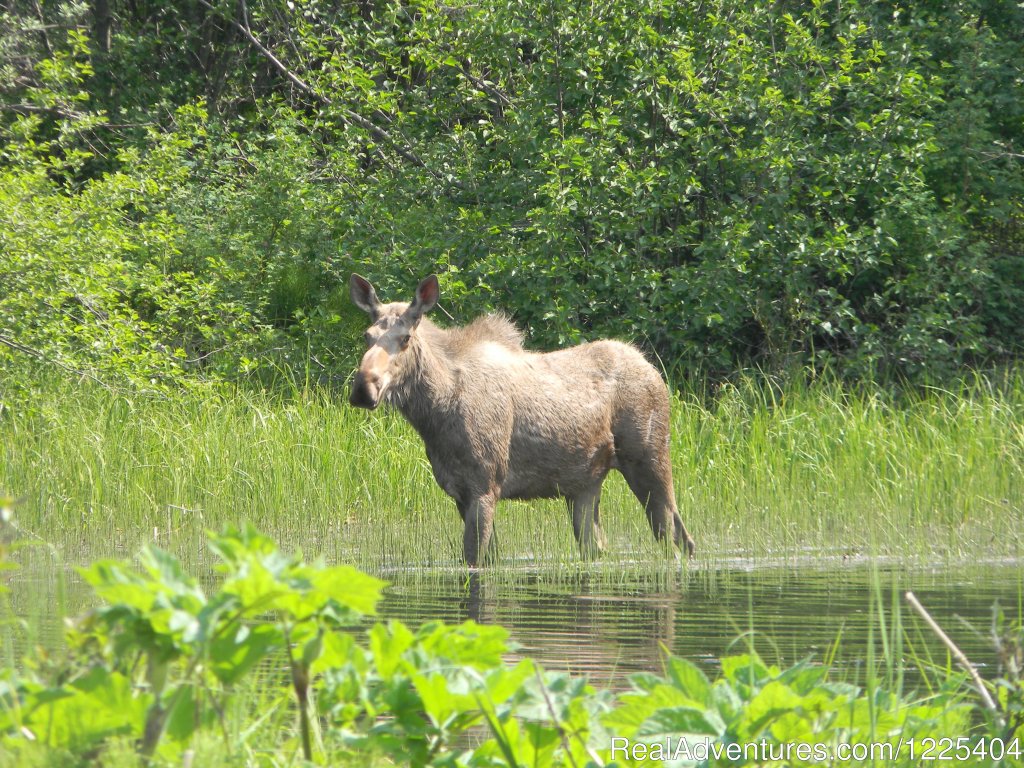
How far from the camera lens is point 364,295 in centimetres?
891

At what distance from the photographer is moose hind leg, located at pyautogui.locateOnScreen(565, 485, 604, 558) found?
929 centimetres

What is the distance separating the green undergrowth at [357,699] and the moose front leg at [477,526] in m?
4.95

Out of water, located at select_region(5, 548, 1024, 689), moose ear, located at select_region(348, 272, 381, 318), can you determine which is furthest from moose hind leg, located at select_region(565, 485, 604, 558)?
moose ear, located at select_region(348, 272, 381, 318)

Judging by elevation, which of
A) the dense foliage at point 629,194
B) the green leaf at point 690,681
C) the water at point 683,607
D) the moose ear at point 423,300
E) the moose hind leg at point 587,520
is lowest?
the water at point 683,607

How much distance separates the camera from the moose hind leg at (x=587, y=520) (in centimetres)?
929

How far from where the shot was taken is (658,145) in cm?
1411

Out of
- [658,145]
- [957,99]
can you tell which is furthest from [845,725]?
[957,99]

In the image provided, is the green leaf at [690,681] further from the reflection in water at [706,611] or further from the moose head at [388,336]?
the moose head at [388,336]

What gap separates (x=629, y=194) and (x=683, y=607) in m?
7.36

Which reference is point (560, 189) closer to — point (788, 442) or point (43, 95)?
point (788, 442)

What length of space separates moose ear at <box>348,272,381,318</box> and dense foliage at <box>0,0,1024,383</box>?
138 inches

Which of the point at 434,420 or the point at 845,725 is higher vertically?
the point at 434,420

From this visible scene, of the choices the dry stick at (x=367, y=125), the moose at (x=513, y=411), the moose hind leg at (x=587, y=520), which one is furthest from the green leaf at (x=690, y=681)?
the dry stick at (x=367, y=125)

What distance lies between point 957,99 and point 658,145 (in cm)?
323
